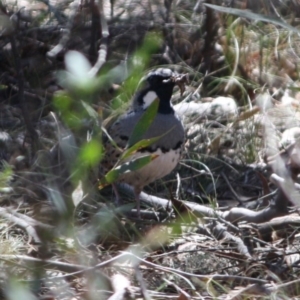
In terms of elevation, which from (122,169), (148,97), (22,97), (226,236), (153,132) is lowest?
(226,236)

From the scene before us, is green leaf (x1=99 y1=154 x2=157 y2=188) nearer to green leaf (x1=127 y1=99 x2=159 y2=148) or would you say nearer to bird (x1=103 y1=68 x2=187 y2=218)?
green leaf (x1=127 y1=99 x2=159 y2=148)

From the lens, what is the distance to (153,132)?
4062 millimetres

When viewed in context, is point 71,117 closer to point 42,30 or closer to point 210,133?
point 210,133

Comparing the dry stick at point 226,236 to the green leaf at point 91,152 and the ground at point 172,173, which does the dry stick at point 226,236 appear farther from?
the green leaf at point 91,152

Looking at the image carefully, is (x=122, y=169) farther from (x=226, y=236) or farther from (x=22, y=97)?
(x=226, y=236)

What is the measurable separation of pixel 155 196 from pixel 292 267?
1166 millimetres

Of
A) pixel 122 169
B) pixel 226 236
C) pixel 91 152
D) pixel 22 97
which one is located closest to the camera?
pixel 91 152

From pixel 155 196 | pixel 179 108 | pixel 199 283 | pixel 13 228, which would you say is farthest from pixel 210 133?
pixel 199 283

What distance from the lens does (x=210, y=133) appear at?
15.5 ft

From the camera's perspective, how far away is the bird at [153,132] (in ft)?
12.8

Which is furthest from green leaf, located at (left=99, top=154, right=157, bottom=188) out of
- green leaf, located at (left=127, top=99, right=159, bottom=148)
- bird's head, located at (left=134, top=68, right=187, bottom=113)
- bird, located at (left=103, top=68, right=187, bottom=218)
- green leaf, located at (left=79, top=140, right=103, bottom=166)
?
bird's head, located at (left=134, top=68, right=187, bottom=113)

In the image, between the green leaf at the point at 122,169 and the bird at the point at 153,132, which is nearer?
the green leaf at the point at 122,169

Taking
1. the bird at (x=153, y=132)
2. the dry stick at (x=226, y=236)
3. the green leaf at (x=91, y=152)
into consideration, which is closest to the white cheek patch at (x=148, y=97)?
the bird at (x=153, y=132)

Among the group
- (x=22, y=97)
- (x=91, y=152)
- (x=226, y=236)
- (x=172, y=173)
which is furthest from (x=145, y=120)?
(x=172, y=173)
